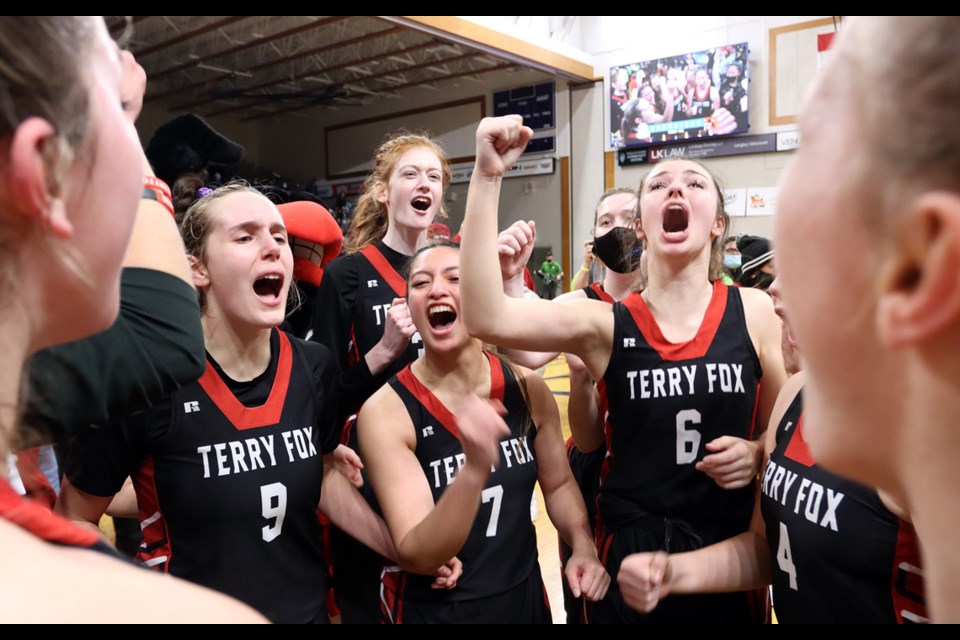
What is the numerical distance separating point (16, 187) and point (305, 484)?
1.32 meters

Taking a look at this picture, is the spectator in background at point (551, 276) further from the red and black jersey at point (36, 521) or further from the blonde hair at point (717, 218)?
the red and black jersey at point (36, 521)

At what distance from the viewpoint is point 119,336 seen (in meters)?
0.99

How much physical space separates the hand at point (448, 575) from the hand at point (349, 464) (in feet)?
1.32

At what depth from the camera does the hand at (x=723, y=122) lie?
384 inches

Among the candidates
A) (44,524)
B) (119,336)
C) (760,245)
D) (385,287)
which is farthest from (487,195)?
(760,245)

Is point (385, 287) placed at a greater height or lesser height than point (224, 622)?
greater

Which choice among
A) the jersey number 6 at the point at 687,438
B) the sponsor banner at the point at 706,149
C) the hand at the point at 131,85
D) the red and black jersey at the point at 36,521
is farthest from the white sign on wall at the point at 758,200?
the red and black jersey at the point at 36,521

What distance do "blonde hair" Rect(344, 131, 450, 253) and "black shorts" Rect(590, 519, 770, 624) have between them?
1.78m

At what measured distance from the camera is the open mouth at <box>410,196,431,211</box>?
3.01 meters

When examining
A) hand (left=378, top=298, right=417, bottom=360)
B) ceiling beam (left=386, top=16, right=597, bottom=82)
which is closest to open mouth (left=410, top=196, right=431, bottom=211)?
hand (left=378, top=298, right=417, bottom=360)

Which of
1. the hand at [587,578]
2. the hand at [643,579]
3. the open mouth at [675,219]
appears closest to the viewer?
the hand at [643,579]

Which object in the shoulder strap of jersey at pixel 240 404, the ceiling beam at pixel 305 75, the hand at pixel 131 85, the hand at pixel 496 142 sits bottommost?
the shoulder strap of jersey at pixel 240 404

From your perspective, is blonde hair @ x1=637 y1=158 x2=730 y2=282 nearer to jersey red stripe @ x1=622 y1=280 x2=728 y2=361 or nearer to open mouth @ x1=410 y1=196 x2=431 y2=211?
jersey red stripe @ x1=622 y1=280 x2=728 y2=361

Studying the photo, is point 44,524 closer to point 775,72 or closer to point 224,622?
point 224,622
